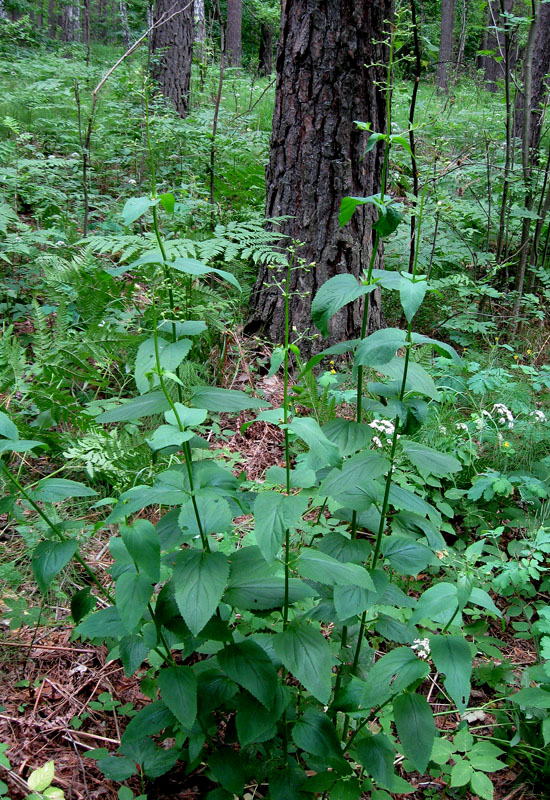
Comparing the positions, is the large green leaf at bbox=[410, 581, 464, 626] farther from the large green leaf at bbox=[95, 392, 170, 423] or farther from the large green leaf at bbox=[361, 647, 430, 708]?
the large green leaf at bbox=[95, 392, 170, 423]

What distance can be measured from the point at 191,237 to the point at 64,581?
195cm

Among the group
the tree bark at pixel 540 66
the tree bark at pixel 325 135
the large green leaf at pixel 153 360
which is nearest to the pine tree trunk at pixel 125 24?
the tree bark at pixel 540 66

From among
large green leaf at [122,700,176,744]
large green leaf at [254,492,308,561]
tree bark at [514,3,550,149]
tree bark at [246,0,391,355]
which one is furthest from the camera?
tree bark at [514,3,550,149]

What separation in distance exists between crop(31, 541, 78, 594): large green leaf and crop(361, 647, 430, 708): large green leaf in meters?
0.77

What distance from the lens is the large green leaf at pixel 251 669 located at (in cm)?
129

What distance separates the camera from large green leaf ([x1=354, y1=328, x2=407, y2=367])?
3.92 ft

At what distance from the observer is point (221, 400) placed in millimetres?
1324

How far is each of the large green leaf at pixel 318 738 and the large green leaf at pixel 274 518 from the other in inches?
25.8

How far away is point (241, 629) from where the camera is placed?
203 centimetres

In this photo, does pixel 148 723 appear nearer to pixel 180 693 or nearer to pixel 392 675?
pixel 180 693

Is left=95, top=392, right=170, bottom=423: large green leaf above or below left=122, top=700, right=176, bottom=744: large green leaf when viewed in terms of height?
above

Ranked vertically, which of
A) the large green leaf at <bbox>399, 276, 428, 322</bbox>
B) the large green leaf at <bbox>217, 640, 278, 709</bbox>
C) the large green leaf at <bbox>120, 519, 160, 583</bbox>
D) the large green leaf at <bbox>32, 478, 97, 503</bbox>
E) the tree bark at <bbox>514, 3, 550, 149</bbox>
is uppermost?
the tree bark at <bbox>514, 3, 550, 149</bbox>

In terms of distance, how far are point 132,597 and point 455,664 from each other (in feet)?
2.38

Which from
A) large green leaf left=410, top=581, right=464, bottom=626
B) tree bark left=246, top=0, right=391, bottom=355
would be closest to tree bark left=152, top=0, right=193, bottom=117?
tree bark left=246, top=0, right=391, bottom=355
